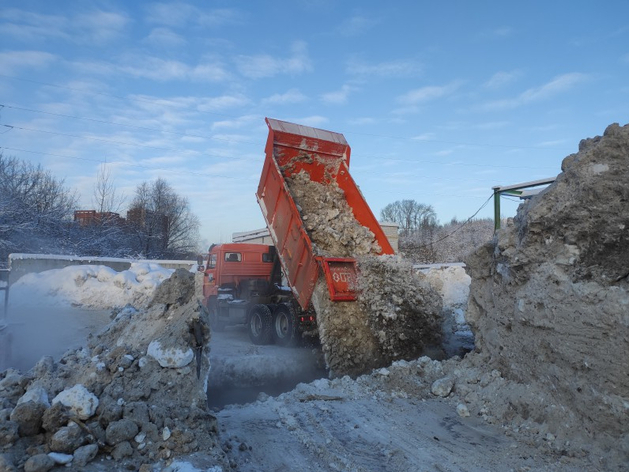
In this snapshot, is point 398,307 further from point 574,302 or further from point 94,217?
point 94,217

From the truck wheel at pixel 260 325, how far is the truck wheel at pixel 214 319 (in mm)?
1721

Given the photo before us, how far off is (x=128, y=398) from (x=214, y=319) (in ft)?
28.8

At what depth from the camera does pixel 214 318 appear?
12.5 metres

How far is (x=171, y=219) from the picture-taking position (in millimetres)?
50406

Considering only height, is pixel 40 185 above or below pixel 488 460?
above

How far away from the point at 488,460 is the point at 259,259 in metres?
9.40

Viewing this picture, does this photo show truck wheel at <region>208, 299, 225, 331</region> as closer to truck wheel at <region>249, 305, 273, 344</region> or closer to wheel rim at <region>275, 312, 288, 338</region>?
truck wheel at <region>249, 305, 273, 344</region>

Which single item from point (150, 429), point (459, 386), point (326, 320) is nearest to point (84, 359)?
point (150, 429)

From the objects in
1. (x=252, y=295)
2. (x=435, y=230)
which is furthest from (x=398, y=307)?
(x=435, y=230)

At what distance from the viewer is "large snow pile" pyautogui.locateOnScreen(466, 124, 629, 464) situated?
4.07m

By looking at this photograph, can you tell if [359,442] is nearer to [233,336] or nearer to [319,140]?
Result: [319,140]

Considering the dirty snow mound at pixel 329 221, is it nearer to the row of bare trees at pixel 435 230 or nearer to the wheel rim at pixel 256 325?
the wheel rim at pixel 256 325

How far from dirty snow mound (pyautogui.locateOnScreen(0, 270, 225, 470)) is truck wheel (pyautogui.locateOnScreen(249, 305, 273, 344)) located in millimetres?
4698

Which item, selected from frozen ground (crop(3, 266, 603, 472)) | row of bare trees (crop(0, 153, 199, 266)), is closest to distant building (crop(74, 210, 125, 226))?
row of bare trees (crop(0, 153, 199, 266))
